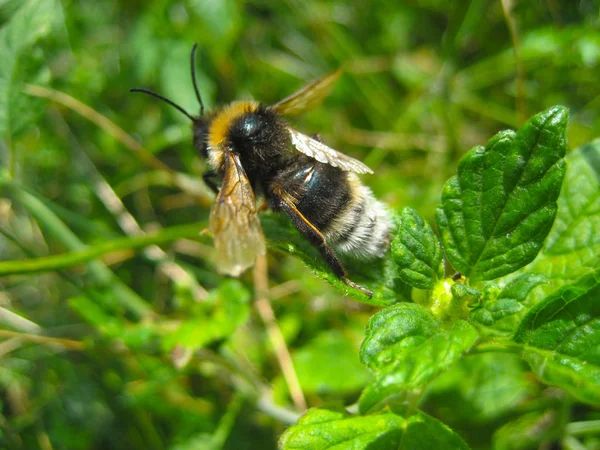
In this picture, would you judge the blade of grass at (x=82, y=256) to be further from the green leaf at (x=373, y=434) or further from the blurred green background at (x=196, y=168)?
the green leaf at (x=373, y=434)

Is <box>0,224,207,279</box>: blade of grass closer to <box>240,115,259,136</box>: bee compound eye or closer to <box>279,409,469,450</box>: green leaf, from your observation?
<box>240,115,259,136</box>: bee compound eye

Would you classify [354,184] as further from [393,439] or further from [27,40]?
[27,40]

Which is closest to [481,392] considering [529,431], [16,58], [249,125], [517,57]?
[529,431]

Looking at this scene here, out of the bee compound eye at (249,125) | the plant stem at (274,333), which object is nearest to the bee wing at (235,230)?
the bee compound eye at (249,125)

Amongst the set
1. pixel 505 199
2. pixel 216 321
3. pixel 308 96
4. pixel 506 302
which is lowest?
pixel 506 302

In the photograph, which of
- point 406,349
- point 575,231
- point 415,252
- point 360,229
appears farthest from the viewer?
point 360,229

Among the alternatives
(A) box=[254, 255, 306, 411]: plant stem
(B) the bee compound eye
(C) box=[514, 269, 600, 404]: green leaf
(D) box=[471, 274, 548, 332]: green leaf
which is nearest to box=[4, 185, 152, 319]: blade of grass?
(A) box=[254, 255, 306, 411]: plant stem

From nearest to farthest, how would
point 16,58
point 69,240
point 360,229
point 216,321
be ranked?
point 360,229, point 216,321, point 16,58, point 69,240

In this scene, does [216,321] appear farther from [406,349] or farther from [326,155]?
[406,349]
